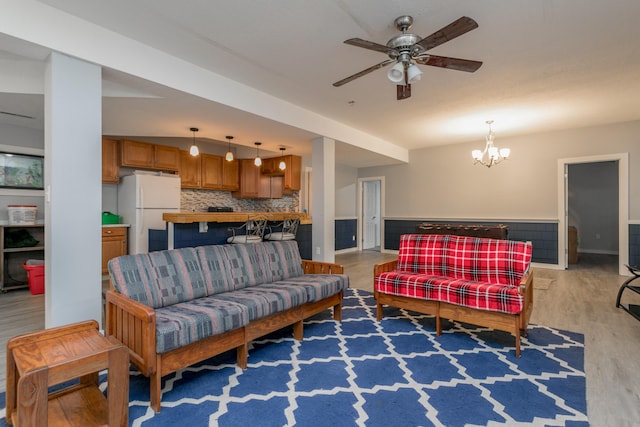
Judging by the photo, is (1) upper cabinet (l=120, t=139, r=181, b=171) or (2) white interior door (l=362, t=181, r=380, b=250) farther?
(2) white interior door (l=362, t=181, r=380, b=250)

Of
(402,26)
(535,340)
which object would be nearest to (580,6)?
(402,26)

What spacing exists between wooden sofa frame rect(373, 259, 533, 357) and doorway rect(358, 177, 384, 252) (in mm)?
5499

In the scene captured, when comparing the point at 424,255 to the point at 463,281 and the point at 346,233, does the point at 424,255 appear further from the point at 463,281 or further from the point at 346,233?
→ the point at 346,233

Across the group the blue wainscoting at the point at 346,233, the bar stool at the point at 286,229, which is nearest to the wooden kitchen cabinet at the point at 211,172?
the bar stool at the point at 286,229

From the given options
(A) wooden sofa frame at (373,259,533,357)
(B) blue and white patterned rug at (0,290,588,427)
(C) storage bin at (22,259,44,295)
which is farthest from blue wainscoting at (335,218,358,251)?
(C) storage bin at (22,259,44,295)

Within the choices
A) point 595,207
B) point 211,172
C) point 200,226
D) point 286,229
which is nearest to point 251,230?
point 286,229

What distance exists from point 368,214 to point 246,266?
6.81 meters

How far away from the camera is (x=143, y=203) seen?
516 cm

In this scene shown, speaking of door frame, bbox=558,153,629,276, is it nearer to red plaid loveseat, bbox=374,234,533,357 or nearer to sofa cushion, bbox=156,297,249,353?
red plaid loveseat, bbox=374,234,533,357

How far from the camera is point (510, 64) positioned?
3.32 m

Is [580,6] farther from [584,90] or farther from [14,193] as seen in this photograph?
[14,193]

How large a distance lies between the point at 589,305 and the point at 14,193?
25.0 ft

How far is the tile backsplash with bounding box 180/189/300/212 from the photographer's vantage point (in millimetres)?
6668

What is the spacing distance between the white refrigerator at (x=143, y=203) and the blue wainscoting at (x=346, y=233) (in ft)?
13.1
